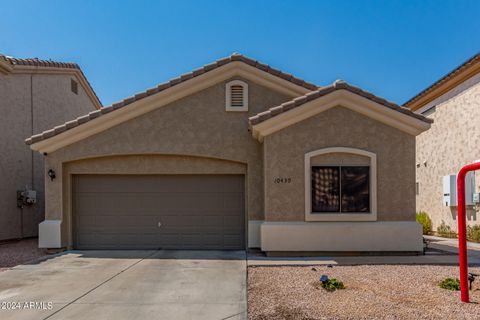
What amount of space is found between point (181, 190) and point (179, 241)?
4.94 ft

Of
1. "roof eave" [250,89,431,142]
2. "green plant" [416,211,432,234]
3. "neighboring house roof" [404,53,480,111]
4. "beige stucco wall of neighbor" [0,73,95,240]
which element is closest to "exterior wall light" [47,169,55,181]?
"beige stucco wall of neighbor" [0,73,95,240]

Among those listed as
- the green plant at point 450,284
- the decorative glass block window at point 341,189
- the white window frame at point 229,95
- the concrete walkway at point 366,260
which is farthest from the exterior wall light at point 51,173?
the green plant at point 450,284

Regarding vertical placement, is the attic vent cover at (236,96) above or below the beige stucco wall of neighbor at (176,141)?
above

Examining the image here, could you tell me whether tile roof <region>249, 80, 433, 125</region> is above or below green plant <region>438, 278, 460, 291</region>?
above

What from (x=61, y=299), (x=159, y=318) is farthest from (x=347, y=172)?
(x=61, y=299)

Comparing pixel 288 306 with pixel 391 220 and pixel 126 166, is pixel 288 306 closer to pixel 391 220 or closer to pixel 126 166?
pixel 391 220

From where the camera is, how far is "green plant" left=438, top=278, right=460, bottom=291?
694 cm

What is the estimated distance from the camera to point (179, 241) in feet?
37.8

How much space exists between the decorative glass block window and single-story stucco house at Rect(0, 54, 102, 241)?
10.5 meters

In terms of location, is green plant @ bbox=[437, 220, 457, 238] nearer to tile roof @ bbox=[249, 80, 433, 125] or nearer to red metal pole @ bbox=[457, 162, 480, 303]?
tile roof @ bbox=[249, 80, 433, 125]

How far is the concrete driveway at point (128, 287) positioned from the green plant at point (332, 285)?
150 cm

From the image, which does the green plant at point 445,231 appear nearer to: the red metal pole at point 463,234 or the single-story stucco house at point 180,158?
the single-story stucco house at point 180,158

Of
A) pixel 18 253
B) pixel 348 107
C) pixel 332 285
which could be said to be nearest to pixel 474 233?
pixel 348 107

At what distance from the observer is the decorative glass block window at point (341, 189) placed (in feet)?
33.3
